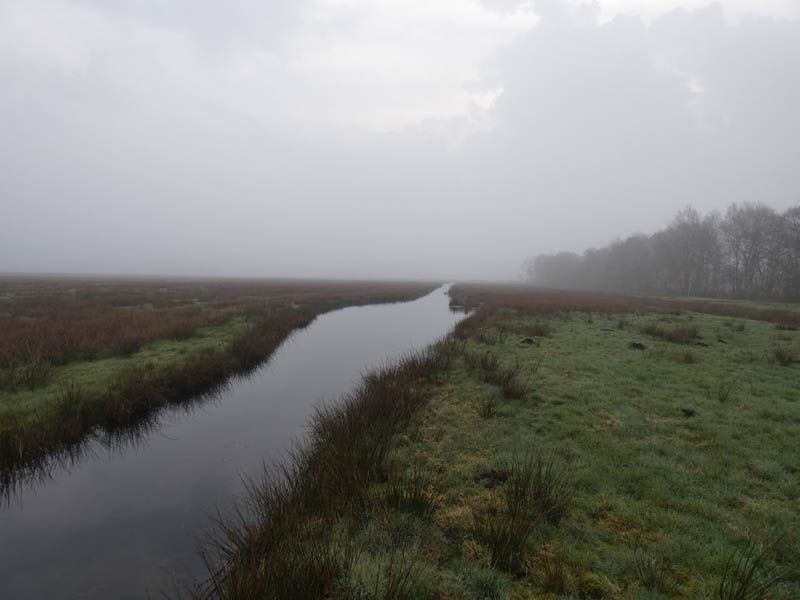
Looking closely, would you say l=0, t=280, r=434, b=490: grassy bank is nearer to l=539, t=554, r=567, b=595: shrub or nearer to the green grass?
the green grass

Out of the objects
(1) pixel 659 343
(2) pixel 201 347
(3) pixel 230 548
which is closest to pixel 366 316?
(2) pixel 201 347

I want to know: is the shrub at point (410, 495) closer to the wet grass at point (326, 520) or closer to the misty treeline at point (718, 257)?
the wet grass at point (326, 520)

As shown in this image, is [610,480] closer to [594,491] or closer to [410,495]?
[594,491]

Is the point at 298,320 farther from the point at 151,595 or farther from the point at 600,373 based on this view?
the point at 151,595

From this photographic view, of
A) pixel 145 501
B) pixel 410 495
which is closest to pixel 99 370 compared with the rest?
pixel 145 501

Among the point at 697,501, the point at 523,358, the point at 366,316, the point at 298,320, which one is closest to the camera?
the point at 697,501

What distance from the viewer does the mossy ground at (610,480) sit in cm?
354

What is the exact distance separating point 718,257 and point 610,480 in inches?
2798

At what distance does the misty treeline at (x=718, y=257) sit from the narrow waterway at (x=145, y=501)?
214ft

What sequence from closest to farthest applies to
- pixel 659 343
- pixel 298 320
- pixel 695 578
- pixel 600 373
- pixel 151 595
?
pixel 695 578
pixel 151 595
pixel 600 373
pixel 659 343
pixel 298 320

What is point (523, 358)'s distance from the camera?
13.1 meters

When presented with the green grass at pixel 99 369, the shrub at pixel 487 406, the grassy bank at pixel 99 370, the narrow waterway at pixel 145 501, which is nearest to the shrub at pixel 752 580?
the shrub at pixel 487 406

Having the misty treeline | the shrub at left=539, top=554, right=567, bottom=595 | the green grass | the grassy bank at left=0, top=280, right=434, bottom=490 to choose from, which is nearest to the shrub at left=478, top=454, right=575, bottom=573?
the shrub at left=539, top=554, right=567, bottom=595

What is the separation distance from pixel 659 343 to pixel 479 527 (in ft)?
52.0
